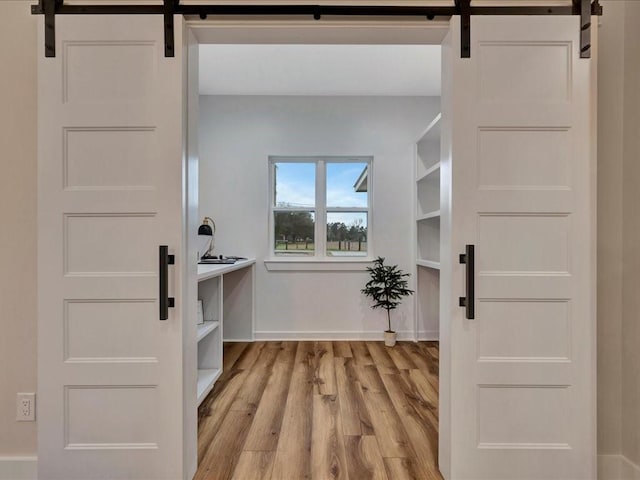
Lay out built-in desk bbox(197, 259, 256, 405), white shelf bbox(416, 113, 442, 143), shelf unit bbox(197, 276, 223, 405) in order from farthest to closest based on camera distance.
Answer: white shelf bbox(416, 113, 442, 143)
shelf unit bbox(197, 276, 223, 405)
built-in desk bbox(197, 259, 256, 405)

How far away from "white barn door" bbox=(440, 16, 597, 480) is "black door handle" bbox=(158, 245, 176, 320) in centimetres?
118

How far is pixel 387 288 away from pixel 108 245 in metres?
2.67

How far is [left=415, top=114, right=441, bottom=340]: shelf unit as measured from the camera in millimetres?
3729

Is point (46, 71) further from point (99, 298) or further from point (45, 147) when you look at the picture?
point (99, 298)

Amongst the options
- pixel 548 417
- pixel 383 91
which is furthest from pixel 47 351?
pixel 383 91

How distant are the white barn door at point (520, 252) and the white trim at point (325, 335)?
90.6 inches

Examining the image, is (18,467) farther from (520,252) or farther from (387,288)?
(387,288)

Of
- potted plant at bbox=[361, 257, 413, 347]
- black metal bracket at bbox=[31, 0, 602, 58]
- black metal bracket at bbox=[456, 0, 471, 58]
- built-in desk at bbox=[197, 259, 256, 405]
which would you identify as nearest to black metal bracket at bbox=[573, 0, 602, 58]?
black metal bracket at bbox=[31, 0, 602, 58]

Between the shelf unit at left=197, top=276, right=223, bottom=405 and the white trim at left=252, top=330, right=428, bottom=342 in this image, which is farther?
the white trim at left=252, top=330, right=428, bottom=342

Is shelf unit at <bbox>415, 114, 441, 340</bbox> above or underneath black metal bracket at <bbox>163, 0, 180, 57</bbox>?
underneath

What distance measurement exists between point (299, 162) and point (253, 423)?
2.71 meters

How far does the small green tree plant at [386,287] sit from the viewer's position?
3615mm

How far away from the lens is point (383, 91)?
3.72 m

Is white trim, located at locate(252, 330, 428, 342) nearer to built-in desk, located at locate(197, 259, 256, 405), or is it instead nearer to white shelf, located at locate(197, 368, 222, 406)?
built-in desk, located at locate(197, 259, 256, 405)
